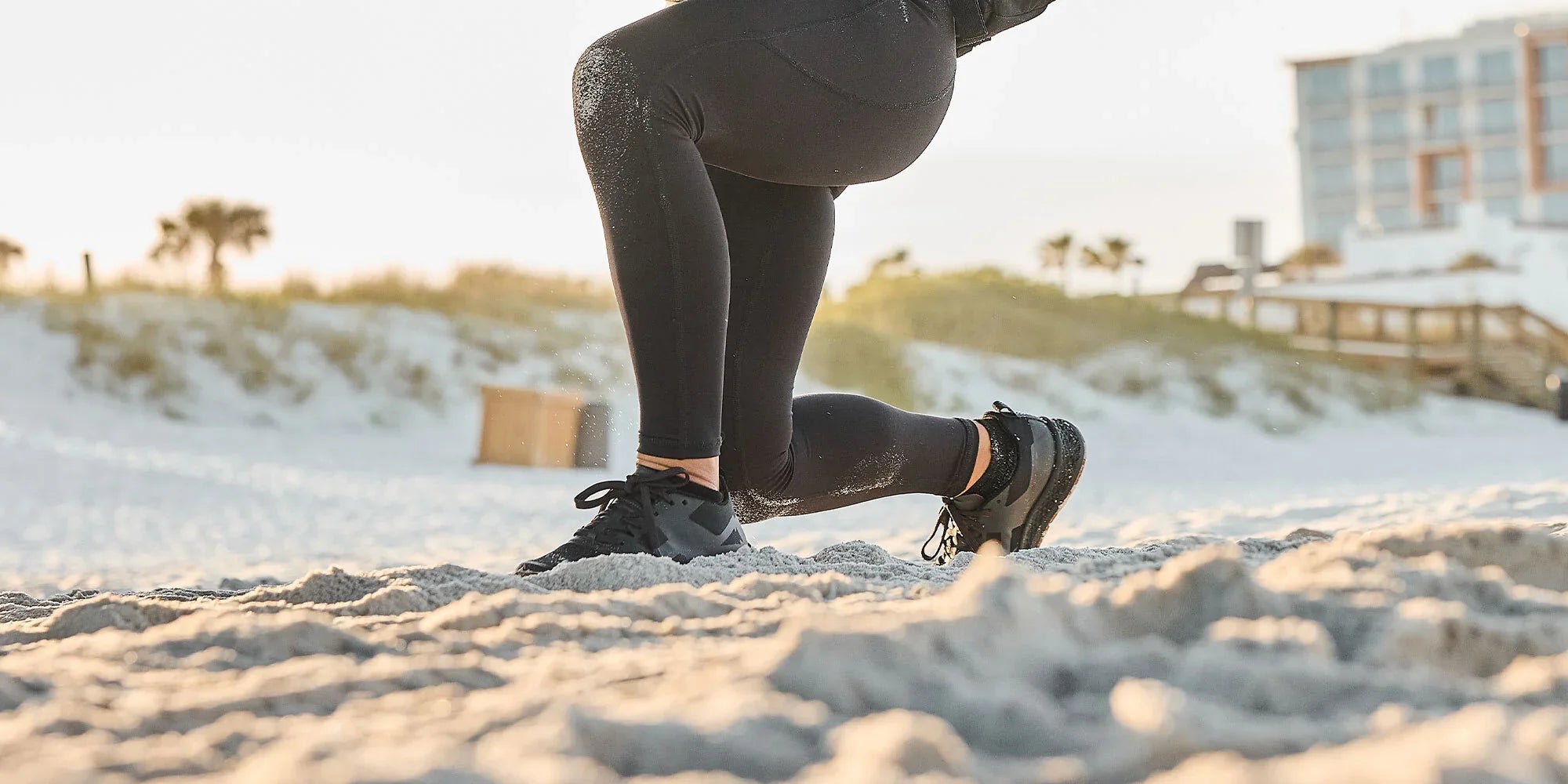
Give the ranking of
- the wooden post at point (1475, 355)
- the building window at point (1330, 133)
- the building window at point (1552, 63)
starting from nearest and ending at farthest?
the wooden post at point (1475, 355) → the building window at point (1552, 63) → the building window at point (1330, 133)

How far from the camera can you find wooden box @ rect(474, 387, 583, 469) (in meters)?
7.63

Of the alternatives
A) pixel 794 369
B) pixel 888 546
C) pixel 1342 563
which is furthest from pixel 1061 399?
pixel 1342 563

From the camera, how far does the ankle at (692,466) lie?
1.25 m

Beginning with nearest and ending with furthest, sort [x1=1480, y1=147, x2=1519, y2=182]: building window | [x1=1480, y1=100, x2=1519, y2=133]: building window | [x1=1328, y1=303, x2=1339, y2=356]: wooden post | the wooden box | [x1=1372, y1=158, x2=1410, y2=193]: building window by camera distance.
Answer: the wooden box < [x1=1328, y1=303, x2=1339, y2=356]: wooden post < [x1=1480, y1=147, x2=1519, y2=182]: building window < [x1=1480, y1=100, x2=1519, y2=133]: building window < [x1=1372, y1=158, x2=1410, y2=193]: building window

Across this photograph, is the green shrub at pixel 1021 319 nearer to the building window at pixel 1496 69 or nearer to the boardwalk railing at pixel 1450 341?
the boardwalk railing at pixel 1450 341

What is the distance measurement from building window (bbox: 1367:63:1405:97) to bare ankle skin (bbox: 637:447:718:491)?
3746 centimetres

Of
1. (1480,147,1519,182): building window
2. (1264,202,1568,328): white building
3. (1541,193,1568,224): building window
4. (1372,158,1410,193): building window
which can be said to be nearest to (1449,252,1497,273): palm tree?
(1264,202,1568,328): white building

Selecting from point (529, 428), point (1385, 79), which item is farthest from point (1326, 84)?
point (529, 428)

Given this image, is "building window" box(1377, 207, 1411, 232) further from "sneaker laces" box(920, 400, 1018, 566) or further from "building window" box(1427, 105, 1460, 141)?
"sneaker laces" box(920, 400, 1018, 566)

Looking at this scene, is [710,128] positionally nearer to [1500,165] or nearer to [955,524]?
[955,524]

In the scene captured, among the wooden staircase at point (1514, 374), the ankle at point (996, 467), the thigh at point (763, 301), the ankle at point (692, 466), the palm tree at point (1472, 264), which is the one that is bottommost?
the wooden staircase at point (1514, 374)

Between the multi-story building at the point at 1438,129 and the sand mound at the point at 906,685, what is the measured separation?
1335 inches

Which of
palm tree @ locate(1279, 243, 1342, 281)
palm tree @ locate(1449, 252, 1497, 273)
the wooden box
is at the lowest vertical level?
the wooden box

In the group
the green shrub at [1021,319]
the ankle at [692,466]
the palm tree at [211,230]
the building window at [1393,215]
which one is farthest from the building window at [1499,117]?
the ankle at [692,466]
